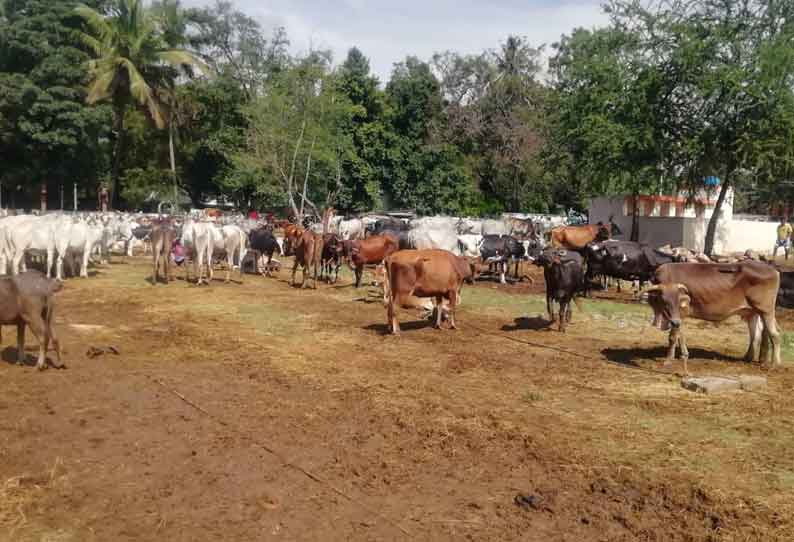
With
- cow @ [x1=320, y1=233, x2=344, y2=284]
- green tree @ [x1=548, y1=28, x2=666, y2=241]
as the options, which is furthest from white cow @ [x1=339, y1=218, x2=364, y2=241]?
cow @ [x1=320, y1=233, x2=344, y2=284]

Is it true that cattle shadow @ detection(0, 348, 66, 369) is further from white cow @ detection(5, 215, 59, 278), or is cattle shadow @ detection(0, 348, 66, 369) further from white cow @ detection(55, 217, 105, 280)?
white cow @ detection(55, 217, 105, 280)

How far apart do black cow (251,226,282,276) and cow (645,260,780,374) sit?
14169mm

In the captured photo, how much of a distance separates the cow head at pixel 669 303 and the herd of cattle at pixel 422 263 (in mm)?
17

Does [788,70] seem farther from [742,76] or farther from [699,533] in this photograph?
[699,533]

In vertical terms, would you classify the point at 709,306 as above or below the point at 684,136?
below

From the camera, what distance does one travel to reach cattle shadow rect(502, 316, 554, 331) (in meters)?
13.7

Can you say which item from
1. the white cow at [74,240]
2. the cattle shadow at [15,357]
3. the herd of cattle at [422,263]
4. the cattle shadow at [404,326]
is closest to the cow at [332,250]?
the herd of cattle at [422,263]

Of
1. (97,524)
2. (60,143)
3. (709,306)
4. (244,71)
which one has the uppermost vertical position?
(244,71)

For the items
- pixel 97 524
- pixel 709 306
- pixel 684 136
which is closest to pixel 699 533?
pixel 97 524

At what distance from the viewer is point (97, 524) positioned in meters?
5.11

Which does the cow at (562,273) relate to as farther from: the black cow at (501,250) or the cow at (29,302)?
the cow at (29,302)

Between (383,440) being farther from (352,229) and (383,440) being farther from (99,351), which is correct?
(352,229)

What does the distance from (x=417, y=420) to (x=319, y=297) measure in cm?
1008

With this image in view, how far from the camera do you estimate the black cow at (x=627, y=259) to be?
17.7 m
